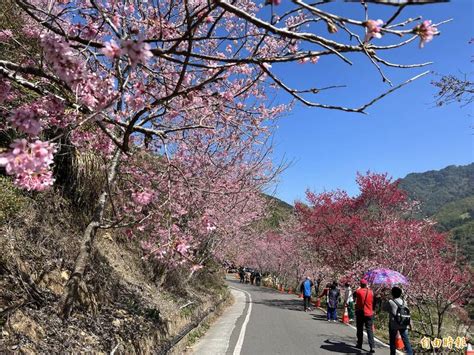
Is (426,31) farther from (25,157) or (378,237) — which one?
(378,237)

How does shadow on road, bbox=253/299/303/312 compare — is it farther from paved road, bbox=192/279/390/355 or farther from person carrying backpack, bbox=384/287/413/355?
person carrying backpack, bbox=384/287/413/355

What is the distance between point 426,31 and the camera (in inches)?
97.9

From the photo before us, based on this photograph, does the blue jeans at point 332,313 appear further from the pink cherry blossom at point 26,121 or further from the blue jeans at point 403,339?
the pink cherry blossom at point 26,121

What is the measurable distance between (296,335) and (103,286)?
249 inches

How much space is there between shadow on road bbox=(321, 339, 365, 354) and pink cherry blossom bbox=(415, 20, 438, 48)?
339 inches

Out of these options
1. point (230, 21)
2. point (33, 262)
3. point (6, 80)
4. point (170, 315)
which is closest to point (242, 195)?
point (170, 315)

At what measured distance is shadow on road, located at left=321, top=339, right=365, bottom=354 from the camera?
9578 millimetres

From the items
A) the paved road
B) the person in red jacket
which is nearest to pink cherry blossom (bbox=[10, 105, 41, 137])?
the paved road

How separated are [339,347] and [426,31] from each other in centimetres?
927

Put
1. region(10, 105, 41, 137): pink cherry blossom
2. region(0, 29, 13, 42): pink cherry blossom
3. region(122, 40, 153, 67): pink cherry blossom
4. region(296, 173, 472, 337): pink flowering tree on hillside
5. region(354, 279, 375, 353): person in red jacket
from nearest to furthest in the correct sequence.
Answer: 1. region(122, 40, 153, 67): pink cherry blossom
2. region(10, 105, 41, 137): pink cherry blossom
3. region(0, 29, 13, 42): pink cherry blossom
4. region(354, 279, 375, 353): person in red jacket
5. region(296, 173, 472, 337): pink flowering tree on hillside

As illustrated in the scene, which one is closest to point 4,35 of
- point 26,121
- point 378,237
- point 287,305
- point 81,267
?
point 26,121

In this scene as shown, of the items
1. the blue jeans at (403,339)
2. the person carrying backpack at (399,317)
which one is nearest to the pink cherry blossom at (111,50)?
the person carrying backpack at (399,317)

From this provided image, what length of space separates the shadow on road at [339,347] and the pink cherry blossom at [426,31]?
8.62m

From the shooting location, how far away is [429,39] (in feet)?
8.16
